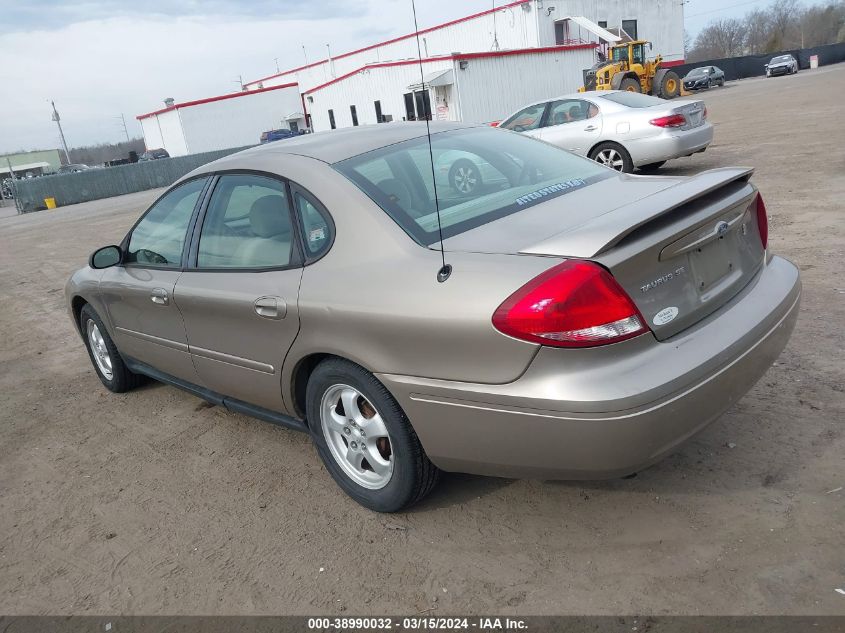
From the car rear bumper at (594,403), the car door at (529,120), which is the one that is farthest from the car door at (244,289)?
the car door at (529,120)

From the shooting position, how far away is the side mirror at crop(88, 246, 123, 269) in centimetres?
432

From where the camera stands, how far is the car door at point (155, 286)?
3.84m

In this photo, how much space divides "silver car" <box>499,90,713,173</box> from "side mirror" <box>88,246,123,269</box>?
7401mm

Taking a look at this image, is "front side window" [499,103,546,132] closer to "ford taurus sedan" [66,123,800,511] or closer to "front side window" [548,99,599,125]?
"front side window" [548,99,599,125]

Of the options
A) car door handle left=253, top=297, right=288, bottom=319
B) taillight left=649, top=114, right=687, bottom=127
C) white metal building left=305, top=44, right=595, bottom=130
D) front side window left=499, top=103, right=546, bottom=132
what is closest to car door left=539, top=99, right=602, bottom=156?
front side window left=499, top=103, right=546, bottom=132

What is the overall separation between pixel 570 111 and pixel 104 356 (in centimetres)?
821

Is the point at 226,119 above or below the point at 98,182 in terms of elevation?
above

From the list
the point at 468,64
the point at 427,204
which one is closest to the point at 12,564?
the point at 427,204

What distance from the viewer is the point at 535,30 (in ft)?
131

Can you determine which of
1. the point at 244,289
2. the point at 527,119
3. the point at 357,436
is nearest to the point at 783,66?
the point at 527,119

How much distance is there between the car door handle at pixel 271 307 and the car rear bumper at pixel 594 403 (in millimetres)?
639

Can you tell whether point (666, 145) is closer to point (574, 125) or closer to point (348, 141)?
point (574, 125)

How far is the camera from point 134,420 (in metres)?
4.55

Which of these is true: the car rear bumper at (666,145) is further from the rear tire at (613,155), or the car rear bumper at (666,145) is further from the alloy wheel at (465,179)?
the alloy wheel at (465,179)
